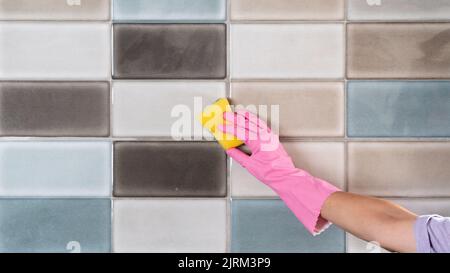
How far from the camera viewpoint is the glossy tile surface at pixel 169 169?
1331 millimetres

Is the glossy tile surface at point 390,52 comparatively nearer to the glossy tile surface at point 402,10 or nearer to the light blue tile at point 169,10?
the glossy tile surface at point 402,10

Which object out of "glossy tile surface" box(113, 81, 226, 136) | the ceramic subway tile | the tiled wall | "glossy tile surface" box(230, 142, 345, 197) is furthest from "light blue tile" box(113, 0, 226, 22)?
the ceramic subway tile

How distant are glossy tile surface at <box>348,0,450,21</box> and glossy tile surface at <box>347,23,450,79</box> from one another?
2cm

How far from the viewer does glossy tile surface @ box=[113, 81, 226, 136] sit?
Result: 1.33m

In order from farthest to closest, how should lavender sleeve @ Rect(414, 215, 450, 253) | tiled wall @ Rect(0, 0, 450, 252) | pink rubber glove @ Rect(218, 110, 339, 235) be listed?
tiled wall @ Rect(0, 0, 450, 252) → pink rubber glove @ Rect(218, 110, 339, 235) → lavender sleeve @ Rect(414, 215, 450, 253)

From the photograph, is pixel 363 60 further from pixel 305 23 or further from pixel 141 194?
pixel 141 194

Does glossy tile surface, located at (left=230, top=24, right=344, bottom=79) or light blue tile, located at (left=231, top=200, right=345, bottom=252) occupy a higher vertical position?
glossy tile surface, located at (left=230, top=24, right=344, bottom=79)

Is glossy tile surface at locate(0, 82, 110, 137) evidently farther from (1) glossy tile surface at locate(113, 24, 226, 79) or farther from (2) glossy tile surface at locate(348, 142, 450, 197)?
(2) glossy tile surface at locate(348, 142, 450, 197)

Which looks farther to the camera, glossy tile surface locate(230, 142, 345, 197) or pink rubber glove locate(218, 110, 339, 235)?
glossy tile surface locate(230, 142, 345, 197)

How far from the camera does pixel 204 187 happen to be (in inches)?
52.4

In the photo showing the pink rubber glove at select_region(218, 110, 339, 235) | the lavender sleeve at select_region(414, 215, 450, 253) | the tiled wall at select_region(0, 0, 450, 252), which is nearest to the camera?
the lavender sleeve at select_region(414, 215, 450, 253)

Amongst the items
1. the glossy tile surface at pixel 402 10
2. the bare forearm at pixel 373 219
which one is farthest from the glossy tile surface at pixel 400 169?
the glossy tile surface at pixel 402 10

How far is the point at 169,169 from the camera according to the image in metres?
1.33
